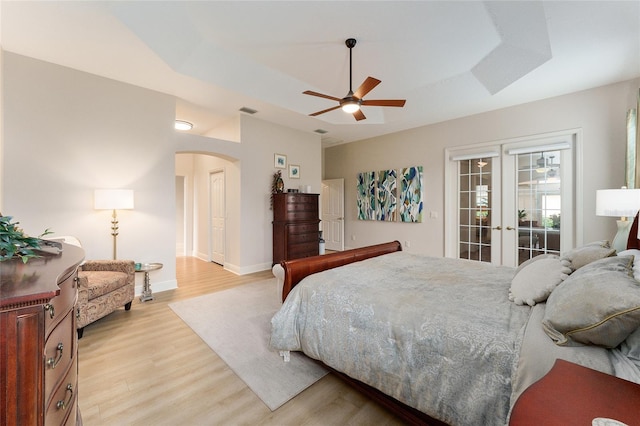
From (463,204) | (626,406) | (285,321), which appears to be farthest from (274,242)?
(626,406)

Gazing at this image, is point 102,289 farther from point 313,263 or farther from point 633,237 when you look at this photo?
point 633,237

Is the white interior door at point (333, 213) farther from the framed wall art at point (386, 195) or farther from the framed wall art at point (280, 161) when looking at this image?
the framed wall art at point (280, 161)

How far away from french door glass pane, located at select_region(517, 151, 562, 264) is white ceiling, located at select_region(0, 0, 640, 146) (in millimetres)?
1036

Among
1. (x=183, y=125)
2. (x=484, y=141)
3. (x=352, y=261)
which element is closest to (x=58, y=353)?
(x=352, y=261)

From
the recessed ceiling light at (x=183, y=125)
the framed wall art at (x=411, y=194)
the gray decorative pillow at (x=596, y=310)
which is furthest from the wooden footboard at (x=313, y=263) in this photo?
the recessed ceiling light at (x=183, y=125)

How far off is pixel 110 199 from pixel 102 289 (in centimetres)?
115

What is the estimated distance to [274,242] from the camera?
5.49 metres

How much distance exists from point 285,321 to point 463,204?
4.44 metres

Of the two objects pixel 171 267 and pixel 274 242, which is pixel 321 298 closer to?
pixel 171 267

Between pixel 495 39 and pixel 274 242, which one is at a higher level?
pixel 495 39

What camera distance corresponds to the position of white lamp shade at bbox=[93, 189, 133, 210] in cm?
329

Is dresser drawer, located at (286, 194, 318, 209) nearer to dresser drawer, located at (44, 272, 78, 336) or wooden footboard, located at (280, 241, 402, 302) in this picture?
wooden footboard, located at (280, 241, 402, 302)

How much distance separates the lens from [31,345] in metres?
0.77

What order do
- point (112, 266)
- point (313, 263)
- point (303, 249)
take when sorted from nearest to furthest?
point (313, 263), point (112, 266), point (303, 249)
